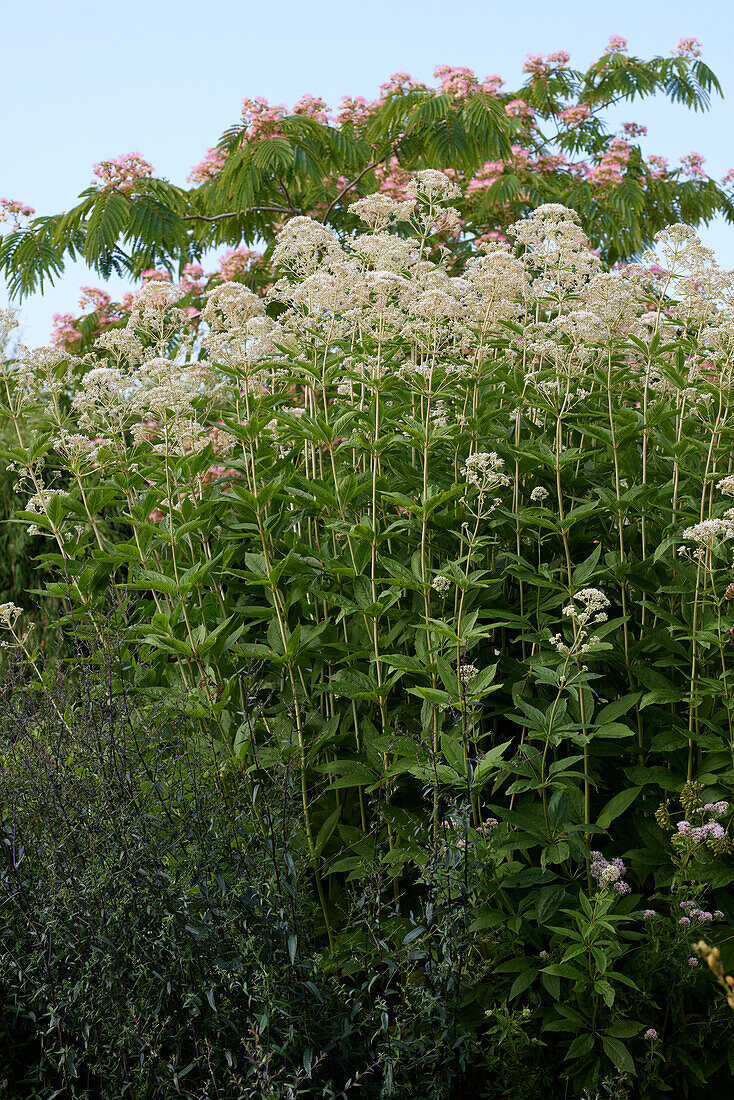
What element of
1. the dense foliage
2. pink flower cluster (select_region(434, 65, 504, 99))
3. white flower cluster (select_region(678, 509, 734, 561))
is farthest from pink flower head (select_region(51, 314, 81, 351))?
white flower cluster (select_region(678, 509, 734, 561))

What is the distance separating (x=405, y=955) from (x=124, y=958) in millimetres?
738

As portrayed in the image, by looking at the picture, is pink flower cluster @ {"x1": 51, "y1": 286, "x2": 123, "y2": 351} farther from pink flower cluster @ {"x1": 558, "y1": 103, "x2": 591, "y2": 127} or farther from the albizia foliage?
pink flower cluster @ {"x1": 558, "y1": 103, "x2": 591, "y2": 127}

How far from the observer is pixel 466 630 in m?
3.06

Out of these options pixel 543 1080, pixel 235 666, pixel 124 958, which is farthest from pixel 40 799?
pixel 543 1080

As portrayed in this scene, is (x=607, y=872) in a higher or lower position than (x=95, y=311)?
lower

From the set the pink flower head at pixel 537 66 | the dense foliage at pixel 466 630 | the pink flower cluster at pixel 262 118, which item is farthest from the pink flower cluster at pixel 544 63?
the dense foliage at pixel 466 630

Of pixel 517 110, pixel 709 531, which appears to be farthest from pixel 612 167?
pixel 709 531

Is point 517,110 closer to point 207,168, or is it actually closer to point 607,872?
point 207,168

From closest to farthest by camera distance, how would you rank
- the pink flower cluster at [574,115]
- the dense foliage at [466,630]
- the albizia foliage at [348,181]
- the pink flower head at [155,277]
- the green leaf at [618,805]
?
the dense foliage at [466,630] < the green leaf at [618,805] < the pink flower head at [155,277] < the albizia foliage at [348,181] < the pink flower cluster at [574,115]

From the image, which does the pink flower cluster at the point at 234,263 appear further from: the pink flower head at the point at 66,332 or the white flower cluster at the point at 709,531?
the white flower cluster at the point at 709,531

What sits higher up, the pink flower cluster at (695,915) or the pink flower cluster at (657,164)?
the pink flower cluster at (657,164)

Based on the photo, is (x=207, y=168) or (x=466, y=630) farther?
(x=207, y=168)

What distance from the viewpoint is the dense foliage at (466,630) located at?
109 inches

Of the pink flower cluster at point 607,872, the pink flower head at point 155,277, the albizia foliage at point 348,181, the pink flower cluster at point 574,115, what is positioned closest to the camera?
the pink flower cluster at point 607,872
